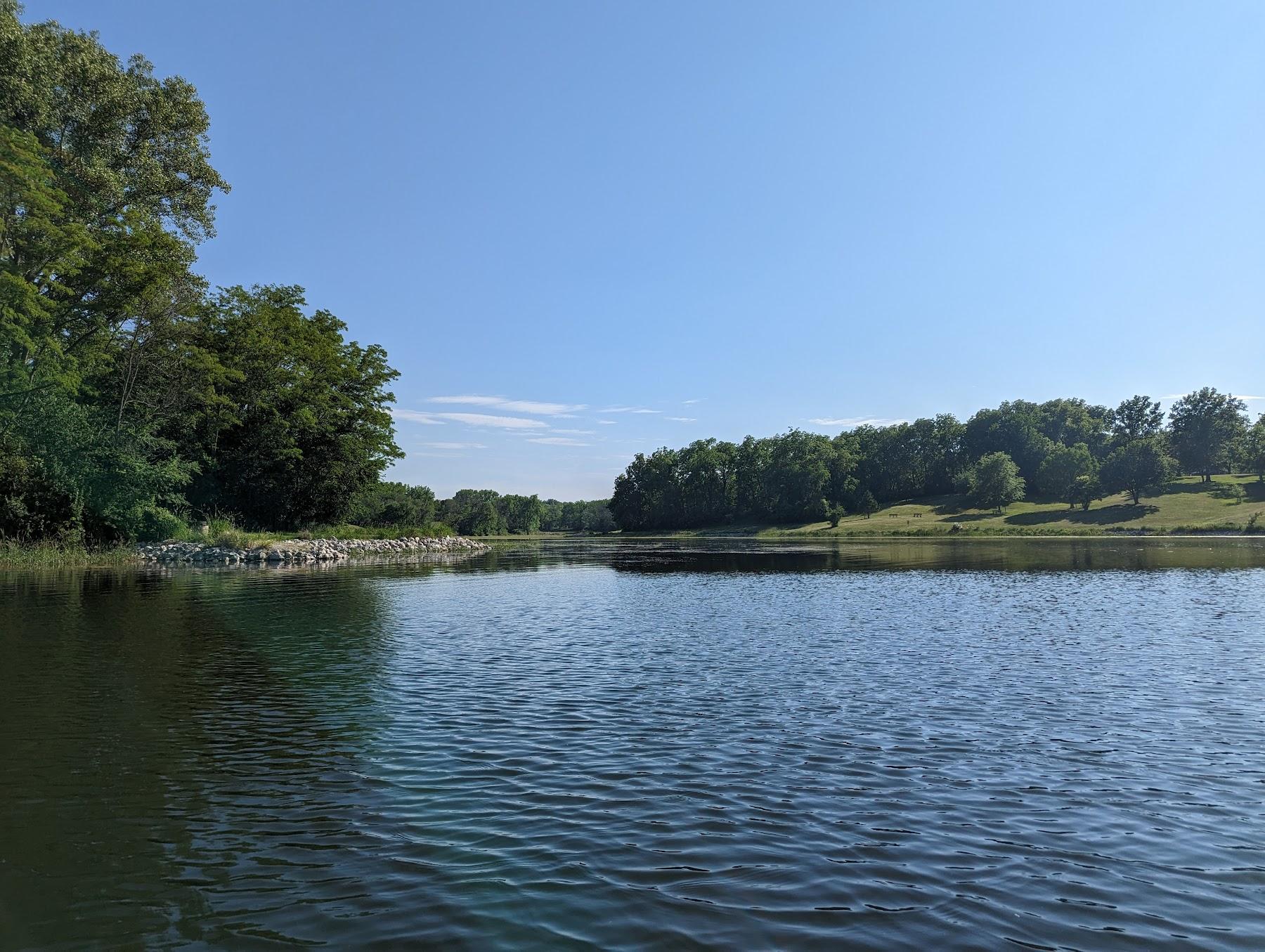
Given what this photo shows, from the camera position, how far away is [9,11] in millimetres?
43812

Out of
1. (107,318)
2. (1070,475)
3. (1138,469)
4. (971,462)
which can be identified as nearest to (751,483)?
(971,462)

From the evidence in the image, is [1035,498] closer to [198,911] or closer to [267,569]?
[267,569]

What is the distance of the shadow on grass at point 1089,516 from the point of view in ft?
393

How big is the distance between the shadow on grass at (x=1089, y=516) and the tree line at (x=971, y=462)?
5.54m

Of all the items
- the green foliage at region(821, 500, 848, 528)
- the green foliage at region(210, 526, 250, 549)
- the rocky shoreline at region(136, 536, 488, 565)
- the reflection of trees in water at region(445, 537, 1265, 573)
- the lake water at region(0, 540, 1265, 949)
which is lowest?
the reflection of trees in water at region(445, 537, 1265, 573)

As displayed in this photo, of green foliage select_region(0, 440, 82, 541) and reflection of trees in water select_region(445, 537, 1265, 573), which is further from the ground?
green foliage select_region(0, 440, 82, 541)

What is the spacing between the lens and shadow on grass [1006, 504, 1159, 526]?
393ft

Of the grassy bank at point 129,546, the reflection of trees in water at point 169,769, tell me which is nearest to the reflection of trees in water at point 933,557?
the grassy bank at point 129,546

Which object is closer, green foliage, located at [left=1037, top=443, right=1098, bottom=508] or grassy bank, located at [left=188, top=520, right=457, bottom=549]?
grassy bank, located at [left=188, top=520, right=457, bottom=549]

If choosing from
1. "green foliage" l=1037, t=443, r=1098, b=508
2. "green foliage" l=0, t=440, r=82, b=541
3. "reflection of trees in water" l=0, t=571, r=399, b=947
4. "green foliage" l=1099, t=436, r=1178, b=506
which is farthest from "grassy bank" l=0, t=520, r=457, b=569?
"green foliage" l=1099, t=436, r=1178, b=506

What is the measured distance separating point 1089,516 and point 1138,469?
675 inches

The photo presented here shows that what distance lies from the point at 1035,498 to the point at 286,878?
170298mm

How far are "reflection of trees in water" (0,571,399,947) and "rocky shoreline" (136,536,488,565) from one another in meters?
29.7

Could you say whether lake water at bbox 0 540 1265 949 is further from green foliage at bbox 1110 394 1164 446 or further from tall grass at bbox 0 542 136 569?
green foliage at bbox 1110 394 1164 446
